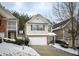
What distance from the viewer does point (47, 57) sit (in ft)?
32.8

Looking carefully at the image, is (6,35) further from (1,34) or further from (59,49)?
(59,49)

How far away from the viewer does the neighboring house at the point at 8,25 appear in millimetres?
9992

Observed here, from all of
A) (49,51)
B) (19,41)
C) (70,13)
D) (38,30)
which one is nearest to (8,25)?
(19,41)

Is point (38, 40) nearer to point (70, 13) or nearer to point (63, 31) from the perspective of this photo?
point (63, 31)

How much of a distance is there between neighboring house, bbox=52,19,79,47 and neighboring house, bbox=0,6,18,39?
1.78ft

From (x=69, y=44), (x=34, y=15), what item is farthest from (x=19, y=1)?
(x=69, y=44)

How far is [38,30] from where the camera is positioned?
1005cm

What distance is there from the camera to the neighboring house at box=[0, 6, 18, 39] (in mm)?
9992

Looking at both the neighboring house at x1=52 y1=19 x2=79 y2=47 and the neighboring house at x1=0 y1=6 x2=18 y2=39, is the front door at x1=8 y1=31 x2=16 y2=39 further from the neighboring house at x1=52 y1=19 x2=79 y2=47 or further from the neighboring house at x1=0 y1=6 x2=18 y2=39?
the neighboring house at x1=52 y1=19 x2=79 y2=47

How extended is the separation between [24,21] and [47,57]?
59 centimetres

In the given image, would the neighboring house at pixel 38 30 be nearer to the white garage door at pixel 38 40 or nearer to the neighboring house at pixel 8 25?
the white garage door at pixel 38 40

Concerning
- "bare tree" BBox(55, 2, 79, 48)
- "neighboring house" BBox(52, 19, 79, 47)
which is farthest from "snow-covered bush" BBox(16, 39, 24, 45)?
"bare tree" BBox(55, 2, 79, 48)

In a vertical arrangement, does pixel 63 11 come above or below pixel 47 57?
above

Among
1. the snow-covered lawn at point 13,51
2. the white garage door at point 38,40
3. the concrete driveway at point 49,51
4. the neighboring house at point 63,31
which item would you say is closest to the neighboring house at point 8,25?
the snow-covered lawn at point 13,51
